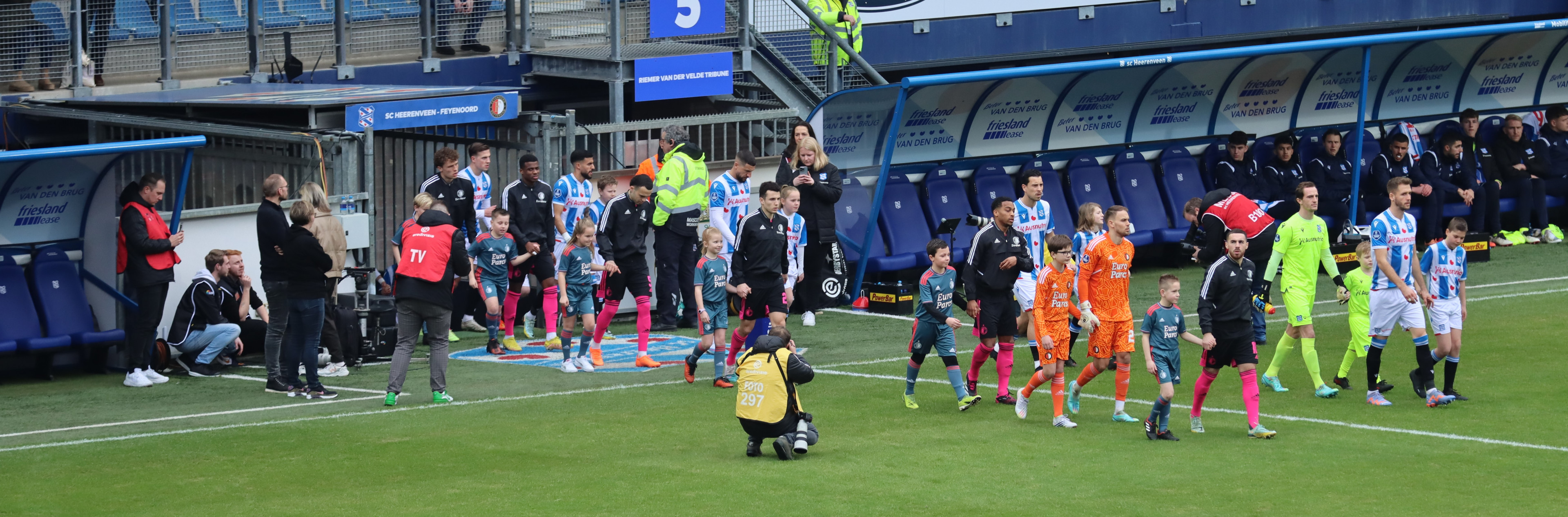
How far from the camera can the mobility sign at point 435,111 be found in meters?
15.3

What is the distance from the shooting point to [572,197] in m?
16.2

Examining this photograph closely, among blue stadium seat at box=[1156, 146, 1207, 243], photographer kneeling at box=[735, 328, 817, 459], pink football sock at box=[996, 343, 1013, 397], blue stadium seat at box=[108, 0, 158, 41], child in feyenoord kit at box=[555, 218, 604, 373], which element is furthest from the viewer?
blue stadium seat at box=[1156, 146, 1207, 243]

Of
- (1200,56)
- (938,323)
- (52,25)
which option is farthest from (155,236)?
(1200,56)

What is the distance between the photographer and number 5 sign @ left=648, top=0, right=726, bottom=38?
65.1 ft

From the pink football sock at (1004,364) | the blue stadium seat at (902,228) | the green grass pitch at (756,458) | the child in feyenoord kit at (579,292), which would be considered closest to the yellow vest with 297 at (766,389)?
the green grass pitch at (756,458)

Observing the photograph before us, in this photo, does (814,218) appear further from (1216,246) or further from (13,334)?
(13,334)

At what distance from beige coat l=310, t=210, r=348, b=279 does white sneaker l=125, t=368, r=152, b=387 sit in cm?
166

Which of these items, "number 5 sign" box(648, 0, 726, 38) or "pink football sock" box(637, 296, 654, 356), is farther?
"number 5 sign" box(648, 0, 726, 38)

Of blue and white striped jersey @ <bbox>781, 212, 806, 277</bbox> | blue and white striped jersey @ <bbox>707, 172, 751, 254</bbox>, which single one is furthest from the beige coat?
blue and white striped jersey @ <bbox>781, 212, 806, 277</bbox>

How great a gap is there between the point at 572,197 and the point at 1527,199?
12578 millimetres

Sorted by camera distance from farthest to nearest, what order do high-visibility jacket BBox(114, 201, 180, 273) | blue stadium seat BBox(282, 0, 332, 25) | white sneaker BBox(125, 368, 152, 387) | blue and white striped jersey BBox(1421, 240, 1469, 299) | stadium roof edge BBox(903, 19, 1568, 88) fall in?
blue stadium seat BBox(282, 0, 332, 25)
stadium roof edge BBox(903, 19, 1568, 88)
high-visibility jacket BBox(114, 201, 180, 273)
white sneaker BBox(125, 368, 152, 387)
blue and white striped jersey BBox(1421, 240, 1469, 299)

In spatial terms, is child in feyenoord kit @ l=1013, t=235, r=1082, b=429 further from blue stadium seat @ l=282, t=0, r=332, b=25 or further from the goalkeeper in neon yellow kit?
blue stadium seat @ l=282, t=0, r=332, b=25

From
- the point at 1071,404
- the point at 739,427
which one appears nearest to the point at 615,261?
the point at 739,427

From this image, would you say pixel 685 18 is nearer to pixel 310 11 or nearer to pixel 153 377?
pixel 310 11
